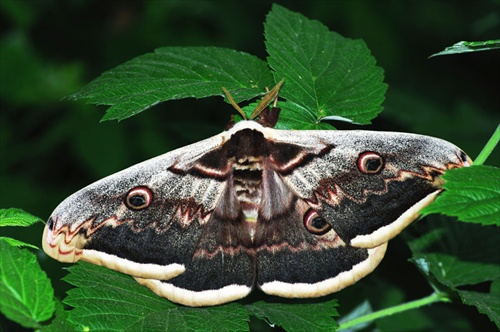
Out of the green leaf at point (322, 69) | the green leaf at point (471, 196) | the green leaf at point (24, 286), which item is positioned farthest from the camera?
the green leaf at point (322, 69)

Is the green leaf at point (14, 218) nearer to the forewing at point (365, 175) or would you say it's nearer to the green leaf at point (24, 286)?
the green leaf at point (24, 286)

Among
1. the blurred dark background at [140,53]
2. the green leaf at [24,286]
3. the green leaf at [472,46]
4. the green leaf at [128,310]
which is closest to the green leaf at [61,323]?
the green leaf at [128,310]

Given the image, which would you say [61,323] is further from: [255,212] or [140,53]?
[140,53]

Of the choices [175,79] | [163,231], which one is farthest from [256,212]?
[175,79]

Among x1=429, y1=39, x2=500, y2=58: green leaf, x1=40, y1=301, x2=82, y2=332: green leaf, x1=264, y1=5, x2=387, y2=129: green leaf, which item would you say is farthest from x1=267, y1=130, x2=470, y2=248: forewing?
x1=40, y1=301, x2=82, y2=332: green leaf

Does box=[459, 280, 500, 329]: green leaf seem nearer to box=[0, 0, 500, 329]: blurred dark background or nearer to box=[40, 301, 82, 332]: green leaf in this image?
box=[40, 301, 82, 332]: green leaf

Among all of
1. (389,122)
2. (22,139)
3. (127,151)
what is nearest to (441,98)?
(389,122)

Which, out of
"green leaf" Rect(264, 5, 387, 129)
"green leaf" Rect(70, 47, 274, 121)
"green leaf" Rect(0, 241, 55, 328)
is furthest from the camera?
"green leaf" Rect(264, 5, 387, 129)
